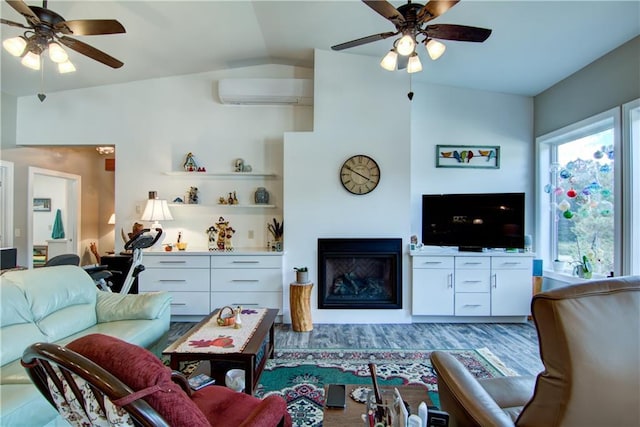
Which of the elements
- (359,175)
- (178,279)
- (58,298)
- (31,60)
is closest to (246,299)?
(178,279)

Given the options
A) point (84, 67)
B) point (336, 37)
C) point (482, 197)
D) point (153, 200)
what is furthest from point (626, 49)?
point (84, 67)

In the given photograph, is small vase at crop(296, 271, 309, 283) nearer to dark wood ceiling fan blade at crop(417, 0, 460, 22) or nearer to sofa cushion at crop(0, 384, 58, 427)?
sofa cushion at crop(0, 384, 58, 427)

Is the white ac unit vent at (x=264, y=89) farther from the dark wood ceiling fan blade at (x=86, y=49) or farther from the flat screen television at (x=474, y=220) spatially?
the flat screen television at (x=474, y=220)

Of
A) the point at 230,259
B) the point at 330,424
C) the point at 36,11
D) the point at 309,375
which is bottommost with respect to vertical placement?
the point at 309,375

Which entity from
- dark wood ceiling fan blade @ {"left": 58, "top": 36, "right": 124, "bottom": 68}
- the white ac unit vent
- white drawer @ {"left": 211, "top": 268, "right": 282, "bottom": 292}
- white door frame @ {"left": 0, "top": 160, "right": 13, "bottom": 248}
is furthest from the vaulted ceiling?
white drawer @ {"left": 211, "top": 268, "right": 282, "bottom": 292}

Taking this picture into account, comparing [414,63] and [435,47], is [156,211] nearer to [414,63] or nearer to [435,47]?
[414,63]

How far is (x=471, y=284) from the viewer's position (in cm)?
A: 382

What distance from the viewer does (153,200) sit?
406cm

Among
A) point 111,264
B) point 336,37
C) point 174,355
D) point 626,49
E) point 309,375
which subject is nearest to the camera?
point 174,355

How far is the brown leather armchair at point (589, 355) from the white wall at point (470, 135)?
3.41 meters

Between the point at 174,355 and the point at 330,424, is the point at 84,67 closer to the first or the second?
the point at 174,355

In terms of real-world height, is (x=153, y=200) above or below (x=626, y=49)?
below

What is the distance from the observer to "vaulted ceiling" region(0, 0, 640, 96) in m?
2.77

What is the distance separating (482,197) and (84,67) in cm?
514
